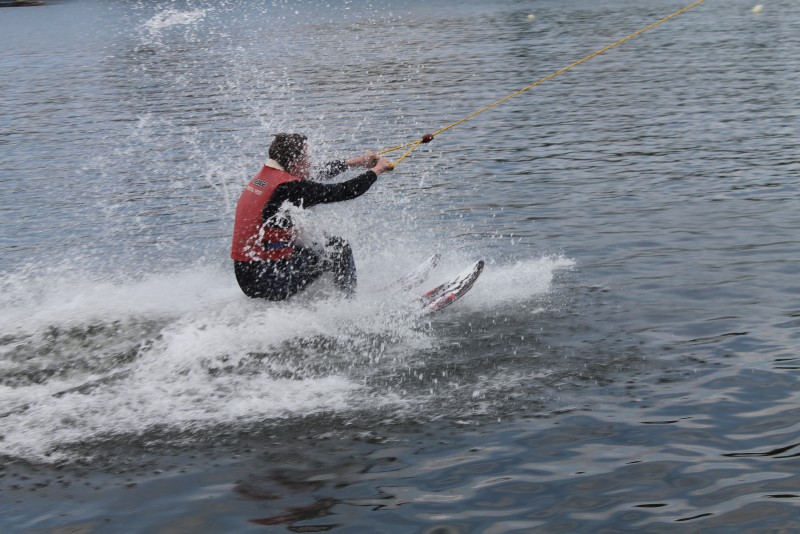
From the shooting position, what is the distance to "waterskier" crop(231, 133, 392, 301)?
10961mm

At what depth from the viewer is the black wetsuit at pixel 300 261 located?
36.1 feet

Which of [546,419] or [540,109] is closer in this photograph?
[546,419]

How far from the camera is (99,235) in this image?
1741 cm

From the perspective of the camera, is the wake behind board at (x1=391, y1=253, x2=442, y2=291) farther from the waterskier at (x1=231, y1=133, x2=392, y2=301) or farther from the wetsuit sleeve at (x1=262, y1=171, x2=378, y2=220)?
the wetsuit sleeve at (x1=262, y1=171, x2=378, y2=220)

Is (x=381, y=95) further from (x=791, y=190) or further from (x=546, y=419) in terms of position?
(x=546, y=419)

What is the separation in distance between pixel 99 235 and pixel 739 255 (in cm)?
1079

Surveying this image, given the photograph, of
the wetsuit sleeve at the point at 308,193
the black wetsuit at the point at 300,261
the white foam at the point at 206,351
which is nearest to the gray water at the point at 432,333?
the white foam at the point at 206,351

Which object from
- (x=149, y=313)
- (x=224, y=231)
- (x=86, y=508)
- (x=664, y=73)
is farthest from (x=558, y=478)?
(x=664, y=73)

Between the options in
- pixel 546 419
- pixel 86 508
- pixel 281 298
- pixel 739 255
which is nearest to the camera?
pixel 86 508

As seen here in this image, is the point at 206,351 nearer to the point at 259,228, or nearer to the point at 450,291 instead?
the point at 259,228

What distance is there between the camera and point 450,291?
11695 millimetres

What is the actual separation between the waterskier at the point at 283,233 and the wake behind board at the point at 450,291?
985mm

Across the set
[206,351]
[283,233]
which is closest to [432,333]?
[283,233]

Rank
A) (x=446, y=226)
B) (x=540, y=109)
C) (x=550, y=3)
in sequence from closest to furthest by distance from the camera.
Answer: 1. (x=446, y=226)
2. (x=540, y=109)
3. (x=550, y=3)
